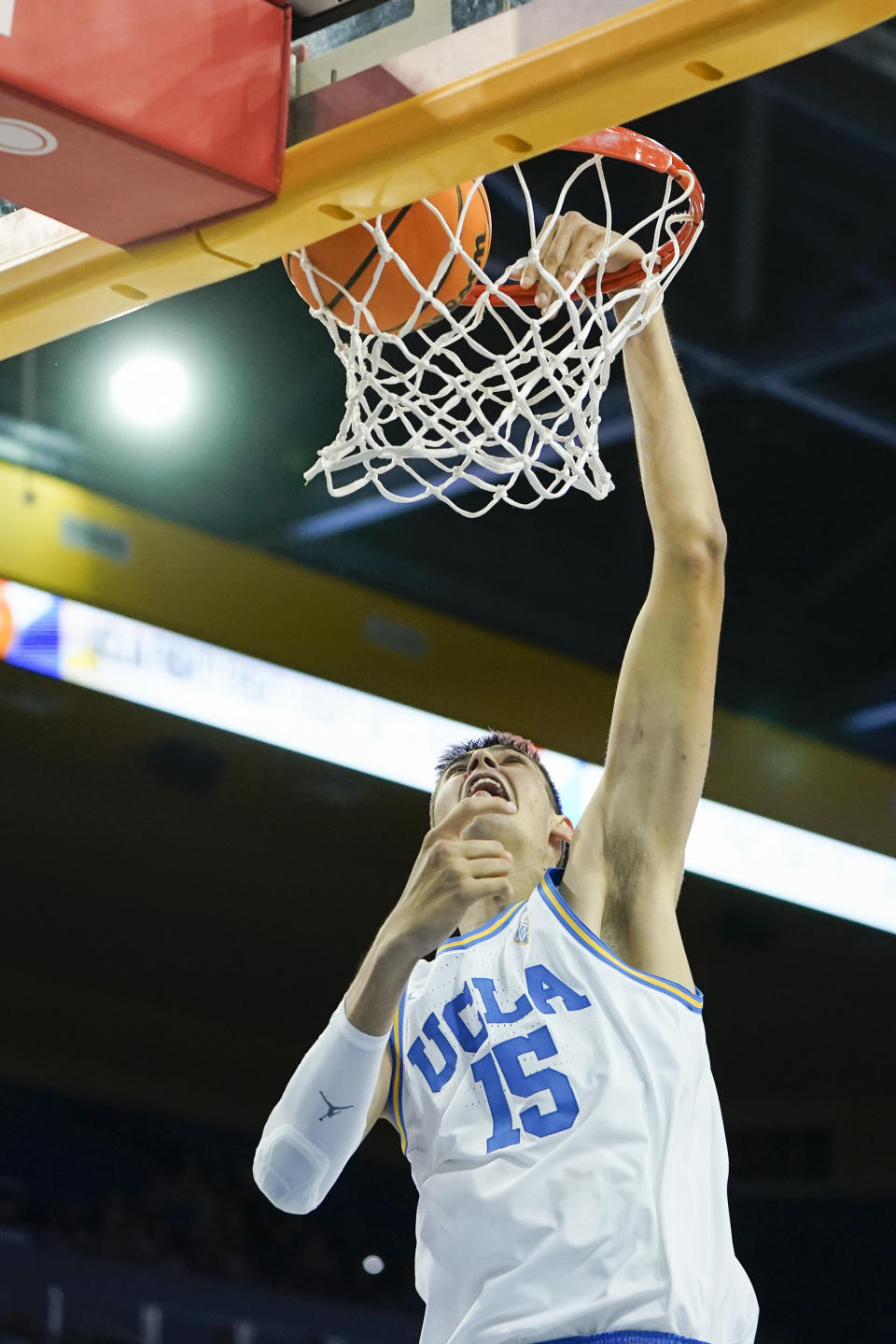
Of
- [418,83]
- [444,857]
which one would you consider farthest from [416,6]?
[444,857]

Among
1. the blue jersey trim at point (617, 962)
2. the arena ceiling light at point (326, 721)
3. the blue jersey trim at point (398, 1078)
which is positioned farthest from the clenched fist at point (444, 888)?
the arena ceiling light at point (326, 721)

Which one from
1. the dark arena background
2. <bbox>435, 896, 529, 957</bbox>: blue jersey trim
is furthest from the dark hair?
the dark arena background

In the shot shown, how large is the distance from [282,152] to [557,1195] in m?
1.36

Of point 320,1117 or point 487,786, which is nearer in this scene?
point 320,1117

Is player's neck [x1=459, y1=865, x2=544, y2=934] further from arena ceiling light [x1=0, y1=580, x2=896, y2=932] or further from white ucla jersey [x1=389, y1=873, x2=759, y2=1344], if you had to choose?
arena ceiling light [x1=0, y1=580, x2=896, y2=932]

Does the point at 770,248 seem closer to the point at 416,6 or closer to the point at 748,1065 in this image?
the point at 416,6

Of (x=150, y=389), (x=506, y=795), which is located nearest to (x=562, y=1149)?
(x=506, y=795)

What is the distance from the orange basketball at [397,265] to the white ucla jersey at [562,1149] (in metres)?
0.89

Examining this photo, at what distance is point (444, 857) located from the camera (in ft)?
7.55

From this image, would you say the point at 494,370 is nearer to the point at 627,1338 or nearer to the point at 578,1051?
the point at 578,1051

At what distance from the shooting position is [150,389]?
6297 mm

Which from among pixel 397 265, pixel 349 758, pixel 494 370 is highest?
pixel 349 758

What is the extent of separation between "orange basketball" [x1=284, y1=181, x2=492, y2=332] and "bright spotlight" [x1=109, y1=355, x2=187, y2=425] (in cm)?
373

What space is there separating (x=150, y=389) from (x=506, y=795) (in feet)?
12.7
